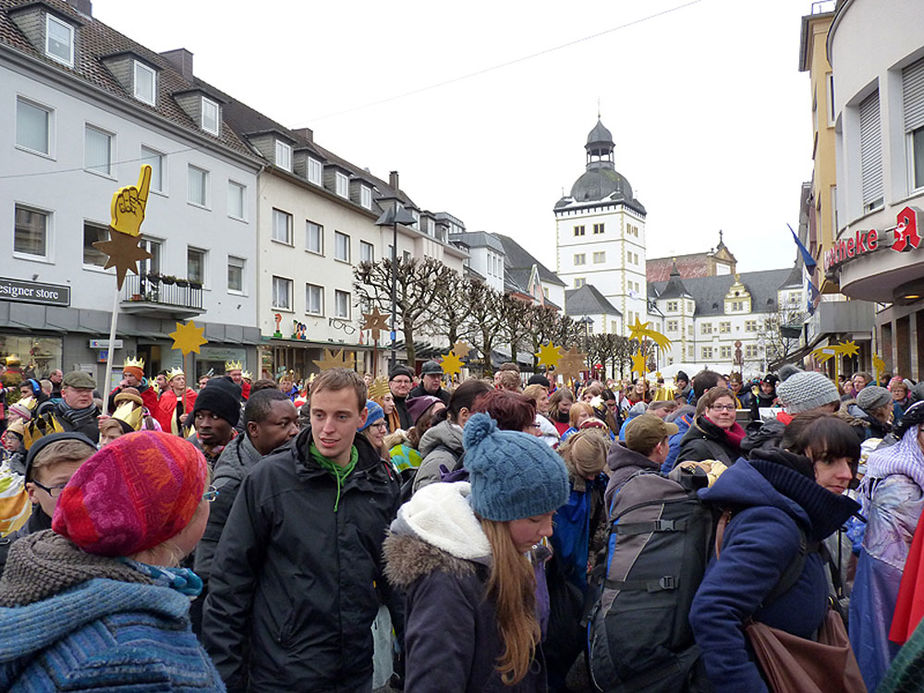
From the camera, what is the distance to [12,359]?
12.7 meters

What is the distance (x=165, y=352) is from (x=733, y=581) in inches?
955

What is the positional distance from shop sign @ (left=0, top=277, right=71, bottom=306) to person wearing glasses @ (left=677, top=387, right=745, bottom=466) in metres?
18.5

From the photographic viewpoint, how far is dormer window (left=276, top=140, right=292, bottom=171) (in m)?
30.3

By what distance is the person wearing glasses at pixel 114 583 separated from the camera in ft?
4.64

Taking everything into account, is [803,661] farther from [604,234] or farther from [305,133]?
[604,234]

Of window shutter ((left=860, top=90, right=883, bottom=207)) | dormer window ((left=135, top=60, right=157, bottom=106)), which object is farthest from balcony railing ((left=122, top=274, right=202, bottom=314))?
window shutter ((left=860, top=90, right=883, bottom=207))

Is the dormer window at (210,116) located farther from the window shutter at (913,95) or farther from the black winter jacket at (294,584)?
the black winter jacket at (294,584)

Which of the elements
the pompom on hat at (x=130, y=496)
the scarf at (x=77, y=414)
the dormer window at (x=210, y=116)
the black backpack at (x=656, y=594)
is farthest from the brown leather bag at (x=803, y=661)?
the dormer window at (x=210, y=116)

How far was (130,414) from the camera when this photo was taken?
6910mm

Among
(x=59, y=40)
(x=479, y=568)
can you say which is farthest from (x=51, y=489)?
(x=59, y=40)

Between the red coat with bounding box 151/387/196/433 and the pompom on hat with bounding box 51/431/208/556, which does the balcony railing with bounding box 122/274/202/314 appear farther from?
the pompom on hat with bounding box 51/431/208/556

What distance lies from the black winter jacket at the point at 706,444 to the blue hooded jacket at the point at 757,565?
7.56 ft

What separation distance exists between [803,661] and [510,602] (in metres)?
1.09

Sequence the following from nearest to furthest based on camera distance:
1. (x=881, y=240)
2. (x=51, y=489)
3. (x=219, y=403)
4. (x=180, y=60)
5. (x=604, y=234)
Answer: (x=51, y=489), (x=219, y=403), (x=881, y=240), (x=180, y=60), (x=604, y=234)
